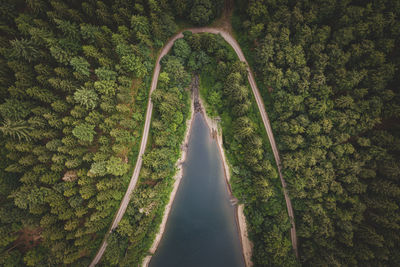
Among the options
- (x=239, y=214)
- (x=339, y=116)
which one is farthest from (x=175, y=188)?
(x=339, y=116)

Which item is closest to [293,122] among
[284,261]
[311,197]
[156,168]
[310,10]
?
[311,197]

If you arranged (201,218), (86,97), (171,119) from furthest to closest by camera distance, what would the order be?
(201,218) < (171,119) < (86,97)

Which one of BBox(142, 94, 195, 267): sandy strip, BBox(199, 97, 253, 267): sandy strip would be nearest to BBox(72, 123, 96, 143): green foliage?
BBox(142, 94, 195, 267): sandy strip

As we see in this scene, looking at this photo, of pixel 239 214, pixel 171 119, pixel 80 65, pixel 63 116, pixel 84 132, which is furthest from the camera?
pixel 239 214

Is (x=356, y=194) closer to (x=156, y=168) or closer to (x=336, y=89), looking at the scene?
(x=336, y=89)

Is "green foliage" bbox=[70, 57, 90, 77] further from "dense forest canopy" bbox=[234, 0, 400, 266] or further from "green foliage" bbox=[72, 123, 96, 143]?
"dense forest canopy" bbox=[234, 0, 400, 266]

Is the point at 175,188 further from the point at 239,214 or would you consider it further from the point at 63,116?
the point at 63,116
